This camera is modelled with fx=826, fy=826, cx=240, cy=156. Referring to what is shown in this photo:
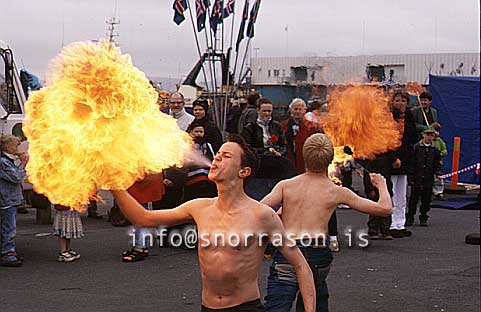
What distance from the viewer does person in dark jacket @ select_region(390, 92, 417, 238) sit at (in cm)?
1064

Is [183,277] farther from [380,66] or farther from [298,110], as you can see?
[380,66]

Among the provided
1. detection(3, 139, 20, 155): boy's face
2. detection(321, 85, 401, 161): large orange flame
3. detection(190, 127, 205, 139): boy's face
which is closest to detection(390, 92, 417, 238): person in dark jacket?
detection(321, 85, 401, 161): large orange flame

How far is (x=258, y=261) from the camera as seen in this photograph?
4609 millimetres

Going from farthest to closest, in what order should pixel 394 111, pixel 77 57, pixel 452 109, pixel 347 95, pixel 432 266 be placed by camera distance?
pixel 452 109 < pixel 394 111 < pixel 432 266 < pixel 347 95 < pixel 77 57

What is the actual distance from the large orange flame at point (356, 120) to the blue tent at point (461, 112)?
9140 mm

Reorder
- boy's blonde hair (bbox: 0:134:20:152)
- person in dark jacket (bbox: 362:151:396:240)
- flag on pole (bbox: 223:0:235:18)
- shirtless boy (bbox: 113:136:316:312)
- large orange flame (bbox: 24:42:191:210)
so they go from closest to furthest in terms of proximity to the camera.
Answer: large orange flame (bbox: 24:42:191:210) < shirtless boy (bbox: 113:136:316:312) < boy's blonde hair (bbox: 0:134:20:152) < person in dark jacket (bbox: 362:151:396:240) < flag on pole (bbox: 223:0:235:18)

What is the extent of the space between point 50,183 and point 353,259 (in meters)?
5.94

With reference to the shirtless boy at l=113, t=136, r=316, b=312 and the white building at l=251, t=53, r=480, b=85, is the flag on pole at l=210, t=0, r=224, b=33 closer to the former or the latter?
the white building at l=251, t=53, r=480, b=85

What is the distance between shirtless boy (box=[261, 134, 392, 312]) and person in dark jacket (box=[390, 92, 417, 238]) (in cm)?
515

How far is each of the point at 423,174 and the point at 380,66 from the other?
538 cm

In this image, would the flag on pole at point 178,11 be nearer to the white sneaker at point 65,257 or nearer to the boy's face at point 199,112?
the boy's face at point 199,112

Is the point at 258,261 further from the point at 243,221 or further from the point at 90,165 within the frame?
the point at 90,165

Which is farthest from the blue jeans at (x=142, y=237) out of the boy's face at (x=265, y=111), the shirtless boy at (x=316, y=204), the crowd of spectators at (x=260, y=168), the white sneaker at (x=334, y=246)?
the shirtless boy at (x=316, y=204)

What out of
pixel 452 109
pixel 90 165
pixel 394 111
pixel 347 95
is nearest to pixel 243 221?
pixel 90 165
